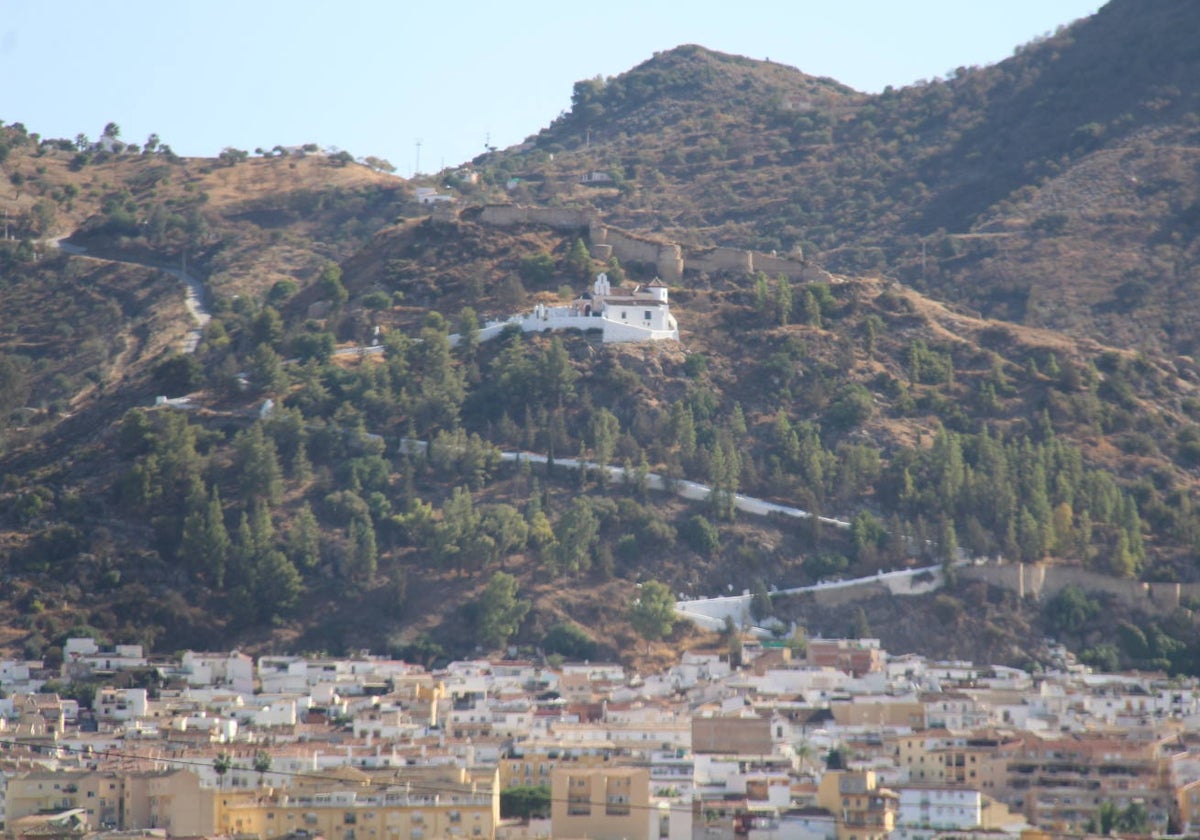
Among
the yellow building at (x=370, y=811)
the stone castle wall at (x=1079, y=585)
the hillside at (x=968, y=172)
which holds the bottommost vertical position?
the yellow building at (x=370, y=811)

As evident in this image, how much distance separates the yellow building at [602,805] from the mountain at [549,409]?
65.3ft

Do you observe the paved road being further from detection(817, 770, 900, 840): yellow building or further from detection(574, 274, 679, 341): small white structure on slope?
detection(817, 770, 900, 840): yellow building

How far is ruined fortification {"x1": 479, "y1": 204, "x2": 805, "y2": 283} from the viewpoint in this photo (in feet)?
299

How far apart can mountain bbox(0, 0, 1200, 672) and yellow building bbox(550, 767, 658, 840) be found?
1991 cm

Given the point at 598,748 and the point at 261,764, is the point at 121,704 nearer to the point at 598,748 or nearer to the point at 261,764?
the point at 261,764

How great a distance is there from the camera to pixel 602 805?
1795 inches

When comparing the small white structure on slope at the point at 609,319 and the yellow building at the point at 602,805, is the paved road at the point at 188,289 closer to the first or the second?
the small white structure on slope at the point at 609,319

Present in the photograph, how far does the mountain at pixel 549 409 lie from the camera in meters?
68.7

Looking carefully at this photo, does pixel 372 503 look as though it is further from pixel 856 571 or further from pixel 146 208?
pixel 146 208

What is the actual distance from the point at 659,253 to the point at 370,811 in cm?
4833

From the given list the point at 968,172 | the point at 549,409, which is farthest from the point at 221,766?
the point at 968,172

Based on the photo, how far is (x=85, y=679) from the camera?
62062 millimetres

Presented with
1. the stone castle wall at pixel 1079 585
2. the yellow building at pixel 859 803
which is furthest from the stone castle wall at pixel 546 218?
the yellow building at pixel 859 803

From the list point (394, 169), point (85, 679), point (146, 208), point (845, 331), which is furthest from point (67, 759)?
point (394, 169)
